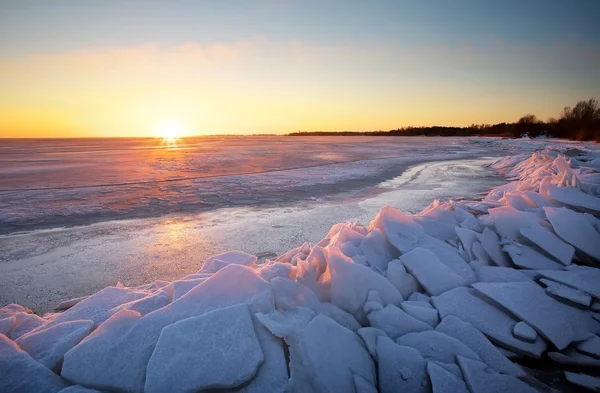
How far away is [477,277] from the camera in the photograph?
7.10 feet

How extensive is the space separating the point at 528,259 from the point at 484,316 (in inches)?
33.2

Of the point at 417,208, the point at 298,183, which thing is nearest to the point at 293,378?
the point at 417,208

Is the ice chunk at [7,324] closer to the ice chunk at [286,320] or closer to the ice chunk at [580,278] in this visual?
the ice chunk at [286,320]

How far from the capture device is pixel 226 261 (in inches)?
95.8

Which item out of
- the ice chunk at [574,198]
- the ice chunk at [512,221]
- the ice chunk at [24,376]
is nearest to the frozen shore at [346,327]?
the ice chunk at [24,376]

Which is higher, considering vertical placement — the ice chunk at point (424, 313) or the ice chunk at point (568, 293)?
the ice chunk at point (568, 293)

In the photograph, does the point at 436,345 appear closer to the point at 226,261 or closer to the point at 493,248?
the point at 493,248

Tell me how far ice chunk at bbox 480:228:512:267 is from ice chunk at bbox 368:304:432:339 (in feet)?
3.52

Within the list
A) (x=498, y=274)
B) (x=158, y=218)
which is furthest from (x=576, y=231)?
(x=158, y=218)

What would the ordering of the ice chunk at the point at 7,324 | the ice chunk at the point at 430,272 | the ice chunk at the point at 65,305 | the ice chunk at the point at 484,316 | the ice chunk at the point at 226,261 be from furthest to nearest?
the ice chunk at the point at 226,261 → the ice chunk at the point at 65,305 → the ice chunk at the point at 430,272 → the ice chunk at the point at 7,324 → the ice chunk at the point at 484,316

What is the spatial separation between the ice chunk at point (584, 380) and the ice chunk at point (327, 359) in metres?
1.00

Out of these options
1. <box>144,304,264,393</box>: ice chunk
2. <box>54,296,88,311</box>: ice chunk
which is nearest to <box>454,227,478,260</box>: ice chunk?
<box>144,304,264,393</box>: ice chunk

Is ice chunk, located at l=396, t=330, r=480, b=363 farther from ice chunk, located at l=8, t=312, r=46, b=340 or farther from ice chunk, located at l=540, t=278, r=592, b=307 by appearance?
ice chunk, located at l=8, t=312, r=46, b=340

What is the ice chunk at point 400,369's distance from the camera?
1.44 meters
